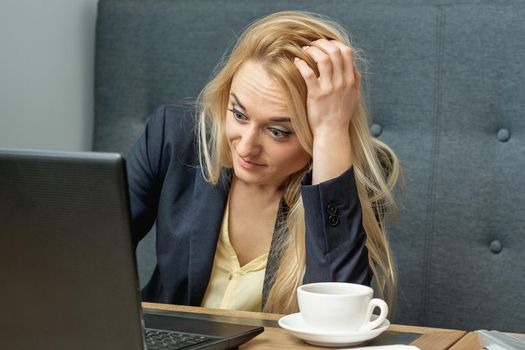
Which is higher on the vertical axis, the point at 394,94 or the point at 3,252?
the point at 394,94

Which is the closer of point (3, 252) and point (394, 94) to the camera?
point (3, 252)

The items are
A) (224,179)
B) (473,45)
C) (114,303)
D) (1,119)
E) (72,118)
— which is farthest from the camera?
(72,118)

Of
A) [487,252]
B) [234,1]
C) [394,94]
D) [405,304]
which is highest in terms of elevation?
[234,1]

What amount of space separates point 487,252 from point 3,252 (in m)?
1.15

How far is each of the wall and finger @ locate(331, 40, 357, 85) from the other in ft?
2.57

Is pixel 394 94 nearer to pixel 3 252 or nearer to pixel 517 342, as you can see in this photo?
pixel 517 342

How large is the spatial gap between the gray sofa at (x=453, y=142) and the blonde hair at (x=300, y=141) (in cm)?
18

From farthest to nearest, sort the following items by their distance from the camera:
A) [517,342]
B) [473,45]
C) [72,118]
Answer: [72,118]
[473,45]
[517,342]

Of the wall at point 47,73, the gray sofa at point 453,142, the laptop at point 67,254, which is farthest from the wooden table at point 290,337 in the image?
the wall at point 47,73

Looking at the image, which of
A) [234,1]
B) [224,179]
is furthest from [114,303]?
[234,1]

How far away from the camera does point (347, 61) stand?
141 cm

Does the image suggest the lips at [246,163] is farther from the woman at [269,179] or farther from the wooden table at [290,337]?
the wooden table at [290,337]

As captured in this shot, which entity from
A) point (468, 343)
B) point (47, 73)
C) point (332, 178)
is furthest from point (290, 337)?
point (47, 73)

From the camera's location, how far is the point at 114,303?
0.74 metres
